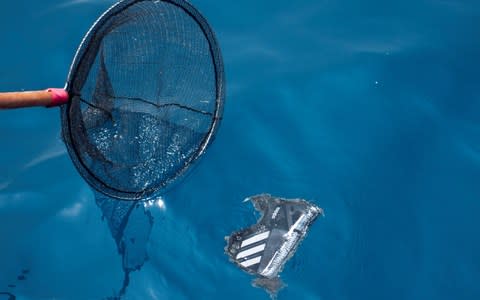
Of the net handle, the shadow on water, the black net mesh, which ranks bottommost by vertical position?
the shadow on water

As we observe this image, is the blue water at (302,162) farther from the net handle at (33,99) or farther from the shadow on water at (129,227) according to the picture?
the net handle at (33,99)

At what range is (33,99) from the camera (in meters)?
2.28

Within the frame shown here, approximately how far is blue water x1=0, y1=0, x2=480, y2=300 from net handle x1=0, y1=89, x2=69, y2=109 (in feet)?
3.66

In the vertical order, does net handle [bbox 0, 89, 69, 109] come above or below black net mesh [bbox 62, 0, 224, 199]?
above

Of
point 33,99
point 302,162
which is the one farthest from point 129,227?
point 33,99

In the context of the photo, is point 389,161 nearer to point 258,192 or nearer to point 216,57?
point 258,192

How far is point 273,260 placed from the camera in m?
3.30

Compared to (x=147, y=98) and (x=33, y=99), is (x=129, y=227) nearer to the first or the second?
(x=147, y=98)

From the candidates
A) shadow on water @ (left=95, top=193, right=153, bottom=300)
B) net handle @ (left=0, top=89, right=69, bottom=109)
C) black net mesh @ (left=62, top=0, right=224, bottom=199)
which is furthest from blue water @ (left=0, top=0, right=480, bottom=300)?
net handle @ (left=0, top=89, right=69, bottom=109)

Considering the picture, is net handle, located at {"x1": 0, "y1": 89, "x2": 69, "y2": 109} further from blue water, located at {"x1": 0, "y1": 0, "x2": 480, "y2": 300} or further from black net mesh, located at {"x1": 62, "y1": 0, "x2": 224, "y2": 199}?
blue water, located at {"x1": 0, "y1": 0, "x2": 480, "y2": 300}

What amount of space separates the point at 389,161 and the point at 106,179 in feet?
5.67

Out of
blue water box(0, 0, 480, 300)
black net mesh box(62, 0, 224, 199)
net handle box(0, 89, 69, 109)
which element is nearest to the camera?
net handle box(0, 89, 69, 109)

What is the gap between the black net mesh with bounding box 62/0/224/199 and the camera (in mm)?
2906

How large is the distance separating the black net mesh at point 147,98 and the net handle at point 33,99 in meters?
0.29
